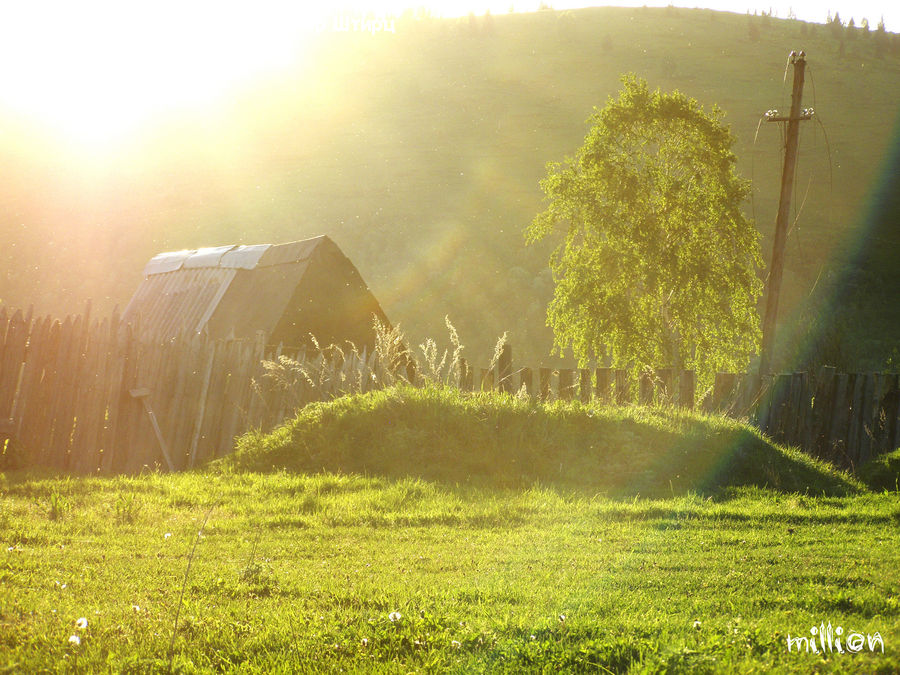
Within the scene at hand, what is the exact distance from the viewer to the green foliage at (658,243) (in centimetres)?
2153

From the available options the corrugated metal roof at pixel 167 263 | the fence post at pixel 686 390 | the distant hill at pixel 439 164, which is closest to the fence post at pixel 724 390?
the fence post at pixel 686 390

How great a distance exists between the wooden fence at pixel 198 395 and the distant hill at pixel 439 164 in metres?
18.8

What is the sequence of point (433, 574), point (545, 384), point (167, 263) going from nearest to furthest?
point (433, 574)
point (545, 384)
point (167, 263)

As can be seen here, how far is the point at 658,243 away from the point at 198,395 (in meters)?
14.0

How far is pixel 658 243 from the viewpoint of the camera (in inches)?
859

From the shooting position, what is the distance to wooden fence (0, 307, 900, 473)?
11.1 metres

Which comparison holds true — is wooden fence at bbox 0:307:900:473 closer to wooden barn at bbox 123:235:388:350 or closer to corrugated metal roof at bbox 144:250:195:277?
wooden barn at bbox 123:235:388:350

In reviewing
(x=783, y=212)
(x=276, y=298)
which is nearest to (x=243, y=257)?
(x=276, y=298)

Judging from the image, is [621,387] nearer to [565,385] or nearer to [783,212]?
[565,385]

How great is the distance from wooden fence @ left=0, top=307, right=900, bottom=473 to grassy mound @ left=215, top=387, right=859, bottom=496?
0.89m

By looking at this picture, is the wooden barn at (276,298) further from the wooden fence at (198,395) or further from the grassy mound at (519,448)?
the grassy mound at (519,448)

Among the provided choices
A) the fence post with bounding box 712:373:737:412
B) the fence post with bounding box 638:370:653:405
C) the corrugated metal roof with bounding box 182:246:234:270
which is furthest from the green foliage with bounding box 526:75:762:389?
the corrugated metal roof with bounding box 182:246:234:270

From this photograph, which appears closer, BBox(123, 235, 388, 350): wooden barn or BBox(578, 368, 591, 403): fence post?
BBox(578, 368, 591, 403): fence post

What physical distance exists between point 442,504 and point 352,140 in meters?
65.8
